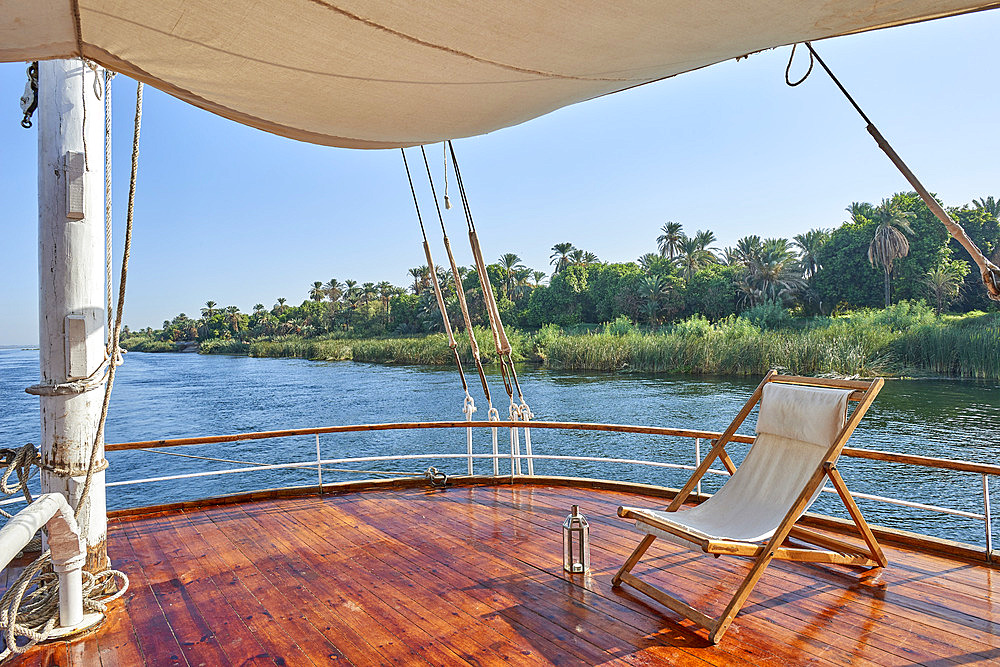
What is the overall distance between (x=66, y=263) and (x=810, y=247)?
3638cm

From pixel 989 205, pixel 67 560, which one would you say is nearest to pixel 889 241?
pixel 989 205

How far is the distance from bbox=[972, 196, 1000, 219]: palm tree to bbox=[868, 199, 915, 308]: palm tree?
6059 mm

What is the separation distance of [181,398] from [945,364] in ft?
79.8

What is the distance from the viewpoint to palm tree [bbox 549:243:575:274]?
4678 centimetres

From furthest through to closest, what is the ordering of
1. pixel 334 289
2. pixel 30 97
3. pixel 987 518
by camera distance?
pixel 334 289
pixel 987 518
pixel 30 97

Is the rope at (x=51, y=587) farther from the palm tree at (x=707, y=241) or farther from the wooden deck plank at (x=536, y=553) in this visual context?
the palm tree at (x=707, y=241)

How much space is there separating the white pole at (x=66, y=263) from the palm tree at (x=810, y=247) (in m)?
34.2

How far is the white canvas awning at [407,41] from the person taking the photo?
4.24 feet

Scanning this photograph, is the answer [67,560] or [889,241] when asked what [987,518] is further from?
[889,241]

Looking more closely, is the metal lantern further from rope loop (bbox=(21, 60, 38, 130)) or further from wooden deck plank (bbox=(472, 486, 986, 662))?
rope loop (bbox=(21, 60, 38, 130))

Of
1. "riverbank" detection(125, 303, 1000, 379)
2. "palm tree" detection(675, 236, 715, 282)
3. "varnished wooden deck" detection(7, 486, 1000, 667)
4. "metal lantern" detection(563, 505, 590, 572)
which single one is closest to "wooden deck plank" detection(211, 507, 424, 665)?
"varnished wooden deck" detection(7, 486, 1000, 667)

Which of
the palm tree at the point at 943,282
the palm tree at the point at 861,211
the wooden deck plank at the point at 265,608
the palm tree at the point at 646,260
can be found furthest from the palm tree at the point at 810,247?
the wooden deck plank at the point at 265,608

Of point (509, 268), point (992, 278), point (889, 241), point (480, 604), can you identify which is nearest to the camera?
point (992, 278)

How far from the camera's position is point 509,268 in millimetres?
43406
